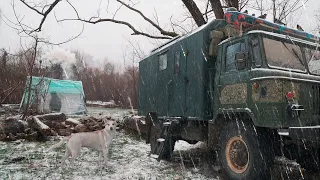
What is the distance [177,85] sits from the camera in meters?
8.04

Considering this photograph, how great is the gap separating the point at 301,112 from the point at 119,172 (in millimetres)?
3917

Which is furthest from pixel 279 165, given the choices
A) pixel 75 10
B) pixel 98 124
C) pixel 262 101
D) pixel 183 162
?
pixel 75 10

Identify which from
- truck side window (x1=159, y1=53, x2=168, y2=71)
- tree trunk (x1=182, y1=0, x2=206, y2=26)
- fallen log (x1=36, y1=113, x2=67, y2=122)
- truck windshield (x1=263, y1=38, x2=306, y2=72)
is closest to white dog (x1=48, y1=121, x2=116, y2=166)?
truck side window (x1=159, y1=53, x2=168, y2=71)

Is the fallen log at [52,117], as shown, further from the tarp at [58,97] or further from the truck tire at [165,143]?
the truck tire at [165,143]

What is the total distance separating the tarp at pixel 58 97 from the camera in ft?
58.6

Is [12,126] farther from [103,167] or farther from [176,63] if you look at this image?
[176,63]

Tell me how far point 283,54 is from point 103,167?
4659 mm

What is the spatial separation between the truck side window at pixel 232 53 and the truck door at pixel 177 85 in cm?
155

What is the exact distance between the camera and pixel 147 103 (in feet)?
33.5

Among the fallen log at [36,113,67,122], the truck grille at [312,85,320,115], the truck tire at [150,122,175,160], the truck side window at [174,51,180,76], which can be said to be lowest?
the truck tire at [150,122,175,160]

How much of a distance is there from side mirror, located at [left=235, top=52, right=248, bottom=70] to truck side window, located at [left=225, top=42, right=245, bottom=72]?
32cm

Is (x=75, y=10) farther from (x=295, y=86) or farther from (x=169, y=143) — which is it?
(x=295, y=86)

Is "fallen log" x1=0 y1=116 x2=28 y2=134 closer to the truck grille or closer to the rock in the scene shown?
the rock

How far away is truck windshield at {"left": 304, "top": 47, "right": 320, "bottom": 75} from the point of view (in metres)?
5.73
